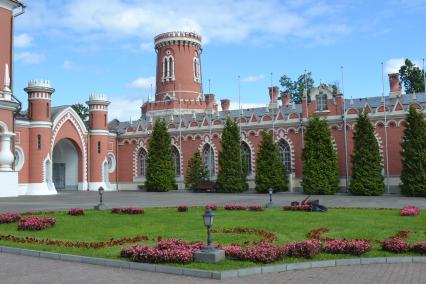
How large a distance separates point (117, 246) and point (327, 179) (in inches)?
1067

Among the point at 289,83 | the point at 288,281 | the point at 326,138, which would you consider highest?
the point at 289,83

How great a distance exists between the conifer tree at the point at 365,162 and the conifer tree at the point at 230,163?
9.63m

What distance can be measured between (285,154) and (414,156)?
473 inches

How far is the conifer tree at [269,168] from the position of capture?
131ft

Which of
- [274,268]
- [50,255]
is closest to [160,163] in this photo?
[50,255]

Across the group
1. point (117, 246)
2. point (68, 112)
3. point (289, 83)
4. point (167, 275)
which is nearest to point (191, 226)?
point (117, 246)

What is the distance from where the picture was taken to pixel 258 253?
10.6 m

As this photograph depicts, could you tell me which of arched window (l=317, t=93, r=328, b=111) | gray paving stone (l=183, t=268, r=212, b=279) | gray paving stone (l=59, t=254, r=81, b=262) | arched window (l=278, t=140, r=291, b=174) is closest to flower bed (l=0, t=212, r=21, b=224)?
gray paving stone (l=59, t=254, r=81, b=262)

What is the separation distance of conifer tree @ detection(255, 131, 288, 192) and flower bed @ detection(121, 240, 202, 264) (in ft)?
95.1

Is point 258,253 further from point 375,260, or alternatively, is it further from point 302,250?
point 375,260

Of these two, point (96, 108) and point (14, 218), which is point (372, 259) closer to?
point (14, 218)

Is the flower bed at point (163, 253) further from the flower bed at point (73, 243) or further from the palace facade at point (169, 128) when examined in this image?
the palace facade at point (169, 128)

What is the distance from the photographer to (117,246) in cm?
1273

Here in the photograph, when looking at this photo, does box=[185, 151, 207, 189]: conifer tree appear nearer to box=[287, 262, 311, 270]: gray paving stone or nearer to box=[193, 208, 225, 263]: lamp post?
box=[193, 208, 225, 263]: lamp post
